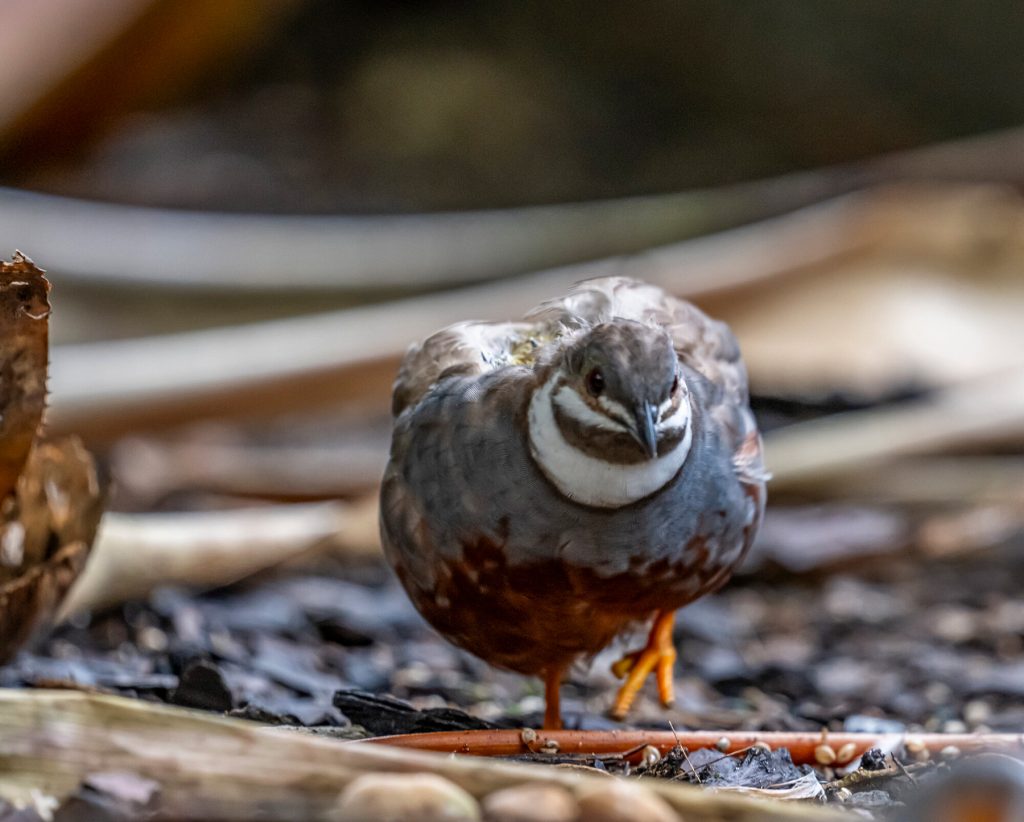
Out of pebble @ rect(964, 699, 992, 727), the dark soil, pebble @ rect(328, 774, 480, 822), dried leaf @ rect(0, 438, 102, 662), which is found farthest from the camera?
pebble @ rect(964, 699, 992, 727)

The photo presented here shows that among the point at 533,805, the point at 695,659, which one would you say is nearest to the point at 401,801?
the point at 533,805

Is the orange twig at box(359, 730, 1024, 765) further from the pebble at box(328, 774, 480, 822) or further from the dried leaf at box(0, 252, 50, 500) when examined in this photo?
the dried leaf at box(0, 252, 50, 500)

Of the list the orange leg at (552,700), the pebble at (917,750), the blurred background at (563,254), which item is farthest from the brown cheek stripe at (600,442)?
the blurred background at (563,254)

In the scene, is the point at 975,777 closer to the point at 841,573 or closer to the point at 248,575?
the point at 248,575

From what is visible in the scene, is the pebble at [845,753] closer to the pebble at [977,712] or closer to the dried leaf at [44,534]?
the pebble at [977,712]

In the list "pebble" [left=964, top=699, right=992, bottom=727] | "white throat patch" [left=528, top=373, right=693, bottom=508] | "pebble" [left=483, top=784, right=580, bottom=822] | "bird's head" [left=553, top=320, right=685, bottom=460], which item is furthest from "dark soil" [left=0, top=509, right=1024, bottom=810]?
"pebble" [left=483, top=784, right=580, bottom=822]

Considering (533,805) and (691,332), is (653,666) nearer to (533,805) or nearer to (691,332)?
(691,332)
